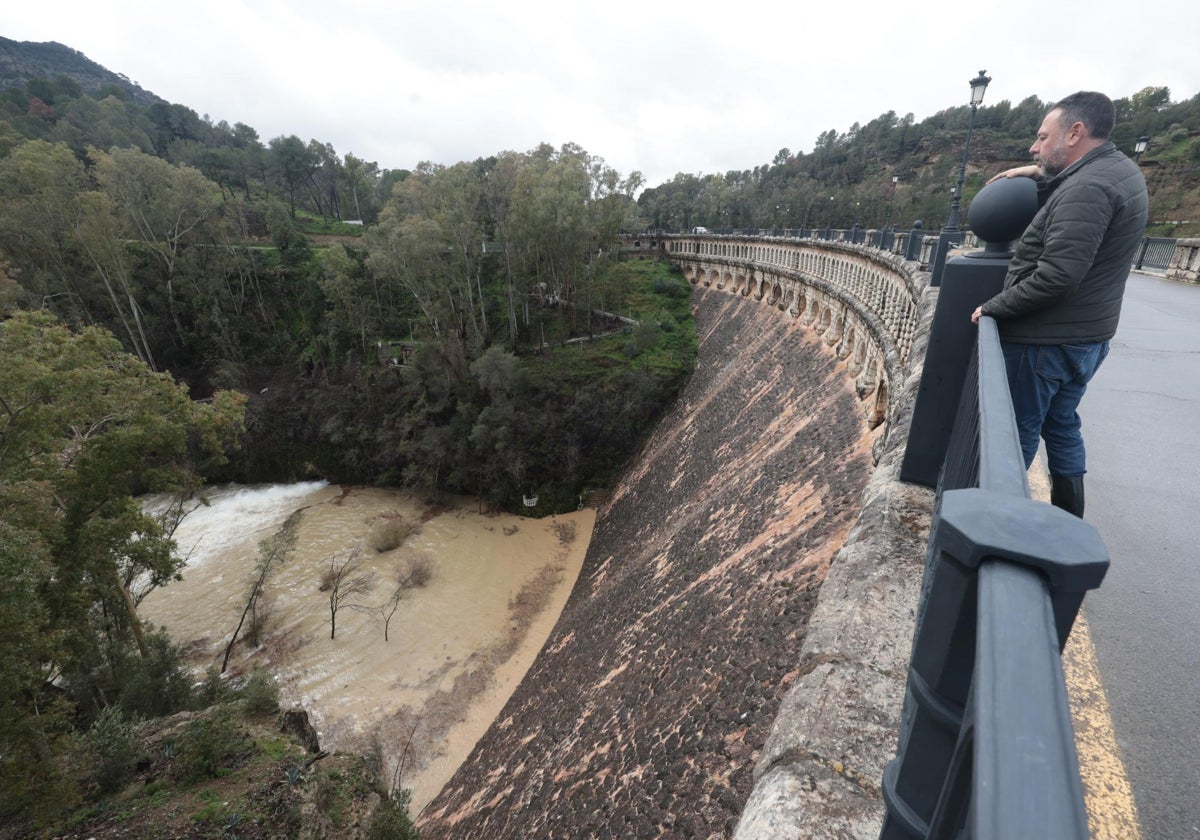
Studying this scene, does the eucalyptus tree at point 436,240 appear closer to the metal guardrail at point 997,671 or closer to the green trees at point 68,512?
the green trees at point 68,512

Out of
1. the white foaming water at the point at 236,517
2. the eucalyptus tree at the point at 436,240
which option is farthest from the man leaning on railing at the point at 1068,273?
the white foaming water at the point at 236,517

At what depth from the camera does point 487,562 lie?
19.2 m

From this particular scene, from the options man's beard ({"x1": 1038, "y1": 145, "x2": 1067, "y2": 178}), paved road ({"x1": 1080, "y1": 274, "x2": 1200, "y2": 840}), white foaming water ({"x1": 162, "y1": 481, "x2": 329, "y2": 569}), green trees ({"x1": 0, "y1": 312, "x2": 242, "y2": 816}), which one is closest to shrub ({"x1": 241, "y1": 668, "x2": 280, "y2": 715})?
green trees ({"x1": 0, "y1": 312, "x2": 242, "y2": 816})

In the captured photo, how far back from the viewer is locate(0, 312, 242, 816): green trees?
707 centimetres

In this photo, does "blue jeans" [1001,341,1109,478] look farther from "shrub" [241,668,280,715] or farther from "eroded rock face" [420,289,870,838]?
"shrub" [241,668,280,715]

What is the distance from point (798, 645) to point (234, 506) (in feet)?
86.6

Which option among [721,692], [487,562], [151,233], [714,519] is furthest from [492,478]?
[151,233]

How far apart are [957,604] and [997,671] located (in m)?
0.30

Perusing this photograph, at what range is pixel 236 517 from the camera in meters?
23.0

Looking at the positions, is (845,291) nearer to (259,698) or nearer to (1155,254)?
(1155,254)

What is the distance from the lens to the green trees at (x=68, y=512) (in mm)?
7070

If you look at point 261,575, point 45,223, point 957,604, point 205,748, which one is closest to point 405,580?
point 261,575

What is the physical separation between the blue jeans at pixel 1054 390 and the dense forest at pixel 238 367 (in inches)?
365

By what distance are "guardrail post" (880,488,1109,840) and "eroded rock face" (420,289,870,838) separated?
1462 mm
